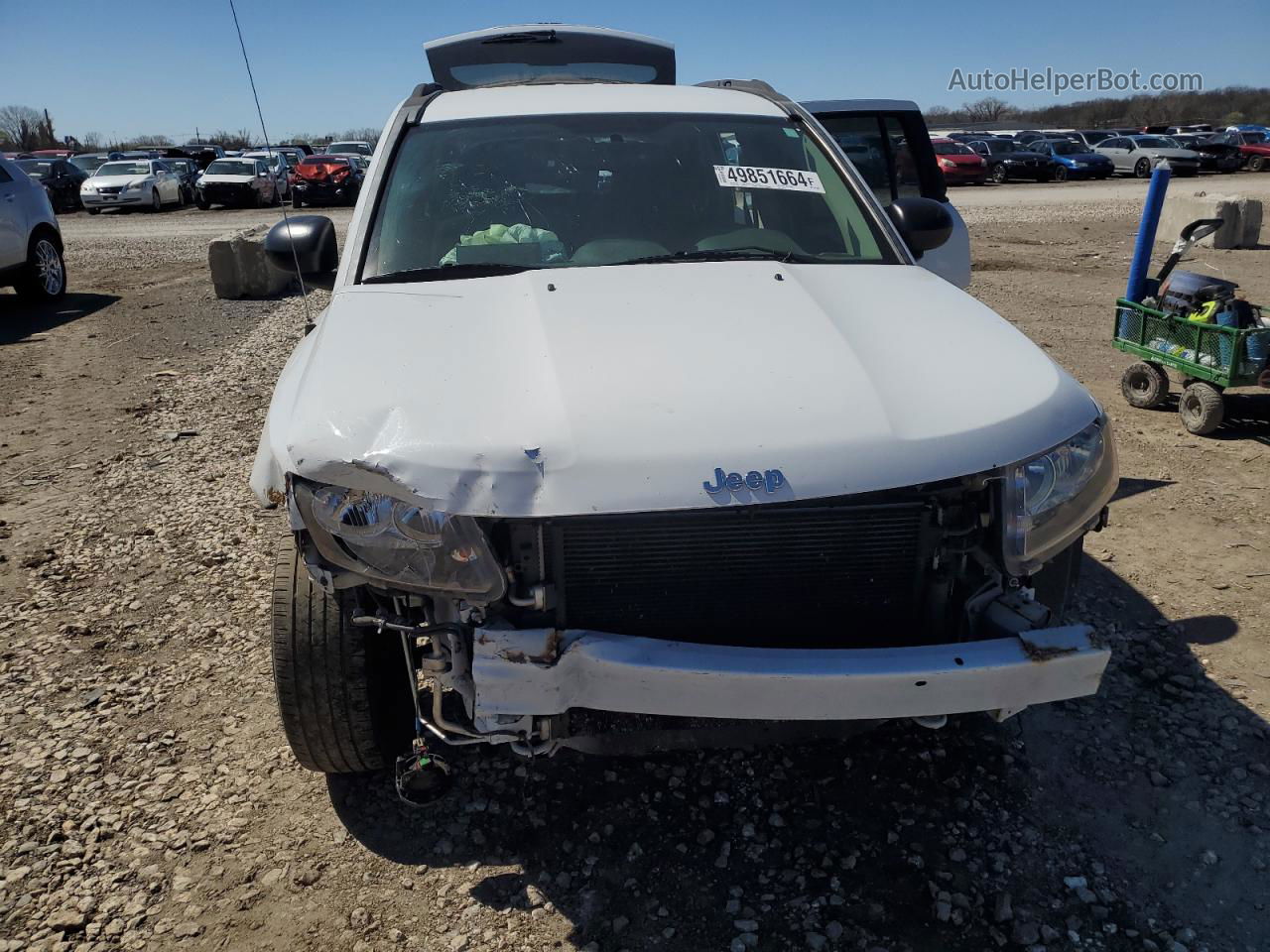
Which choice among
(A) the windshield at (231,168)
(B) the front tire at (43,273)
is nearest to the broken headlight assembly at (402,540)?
(B) the front tire at (43,273)

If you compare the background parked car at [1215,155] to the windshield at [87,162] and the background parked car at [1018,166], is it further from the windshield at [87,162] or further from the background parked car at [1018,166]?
the windshield at [87,162]

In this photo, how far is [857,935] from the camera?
2.30m

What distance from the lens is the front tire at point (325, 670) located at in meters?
2.44

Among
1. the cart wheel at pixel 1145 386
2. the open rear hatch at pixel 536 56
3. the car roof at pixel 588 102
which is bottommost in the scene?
the cart wheel at pixel 1145 386

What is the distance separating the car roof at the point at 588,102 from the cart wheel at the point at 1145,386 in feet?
12.6

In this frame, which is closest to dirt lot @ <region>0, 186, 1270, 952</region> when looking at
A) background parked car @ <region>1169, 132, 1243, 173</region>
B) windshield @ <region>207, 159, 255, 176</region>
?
windshield @ <region>207, 159, 255, 176</region>

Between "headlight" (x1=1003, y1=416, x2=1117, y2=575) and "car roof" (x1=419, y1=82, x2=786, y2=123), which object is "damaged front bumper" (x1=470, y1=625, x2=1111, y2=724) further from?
"car roof" (x1=419, y1=82, x2=786, y2=123)

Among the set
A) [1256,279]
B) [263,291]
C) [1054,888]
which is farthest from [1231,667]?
[263,291]

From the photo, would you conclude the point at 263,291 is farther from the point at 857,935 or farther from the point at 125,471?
the point at 857,935

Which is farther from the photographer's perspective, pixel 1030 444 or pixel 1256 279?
pixel 1256 279

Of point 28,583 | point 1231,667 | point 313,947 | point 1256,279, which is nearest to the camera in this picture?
point 313,947

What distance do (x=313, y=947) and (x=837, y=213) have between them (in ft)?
9.30

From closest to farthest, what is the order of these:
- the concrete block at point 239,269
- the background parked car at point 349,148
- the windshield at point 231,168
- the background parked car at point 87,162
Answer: the concrete block at point 239,269
the windshield at point 231,168
the background parked car at point 87,162
the background parked car at point 349,148

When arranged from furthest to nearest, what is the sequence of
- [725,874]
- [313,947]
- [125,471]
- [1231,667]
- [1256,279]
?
[1256,279] → [125,471] → [1231,667] → [725,874] → [313,947]
